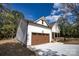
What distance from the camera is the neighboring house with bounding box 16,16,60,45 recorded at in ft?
10.8

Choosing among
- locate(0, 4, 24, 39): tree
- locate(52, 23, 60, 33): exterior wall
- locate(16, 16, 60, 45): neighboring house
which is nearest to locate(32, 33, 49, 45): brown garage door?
locate(16, 16, 60, 45): neighboring house

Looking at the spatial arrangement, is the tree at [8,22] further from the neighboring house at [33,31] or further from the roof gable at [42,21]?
the roof gable at [42,21]

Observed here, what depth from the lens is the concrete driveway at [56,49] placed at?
3207 millimetres

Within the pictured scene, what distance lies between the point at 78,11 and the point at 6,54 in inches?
52.7

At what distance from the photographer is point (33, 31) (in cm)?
330

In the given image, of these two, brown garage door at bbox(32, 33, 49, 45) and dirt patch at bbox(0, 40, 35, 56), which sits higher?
brown garage door at bbox(32, 33, 49, 45)

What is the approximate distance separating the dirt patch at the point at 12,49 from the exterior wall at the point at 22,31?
95mm

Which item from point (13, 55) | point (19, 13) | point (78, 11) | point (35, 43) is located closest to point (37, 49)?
point (35, 43)

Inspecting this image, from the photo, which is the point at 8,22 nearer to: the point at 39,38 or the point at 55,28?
the point at 39,38

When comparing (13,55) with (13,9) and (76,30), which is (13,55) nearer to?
(13,9)

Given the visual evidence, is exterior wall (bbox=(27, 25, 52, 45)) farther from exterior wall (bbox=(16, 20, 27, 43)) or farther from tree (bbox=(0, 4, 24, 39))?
tree (bbox=(0, 4, 24, 39))

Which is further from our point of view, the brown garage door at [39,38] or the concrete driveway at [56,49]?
the brown garage door at [39,38]

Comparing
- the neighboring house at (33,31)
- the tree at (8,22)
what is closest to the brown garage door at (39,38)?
the neighboring house at (33,31)

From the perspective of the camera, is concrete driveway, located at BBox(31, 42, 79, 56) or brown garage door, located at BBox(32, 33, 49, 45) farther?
brown garage door, located at BBox(32, 33, 49, 45)
